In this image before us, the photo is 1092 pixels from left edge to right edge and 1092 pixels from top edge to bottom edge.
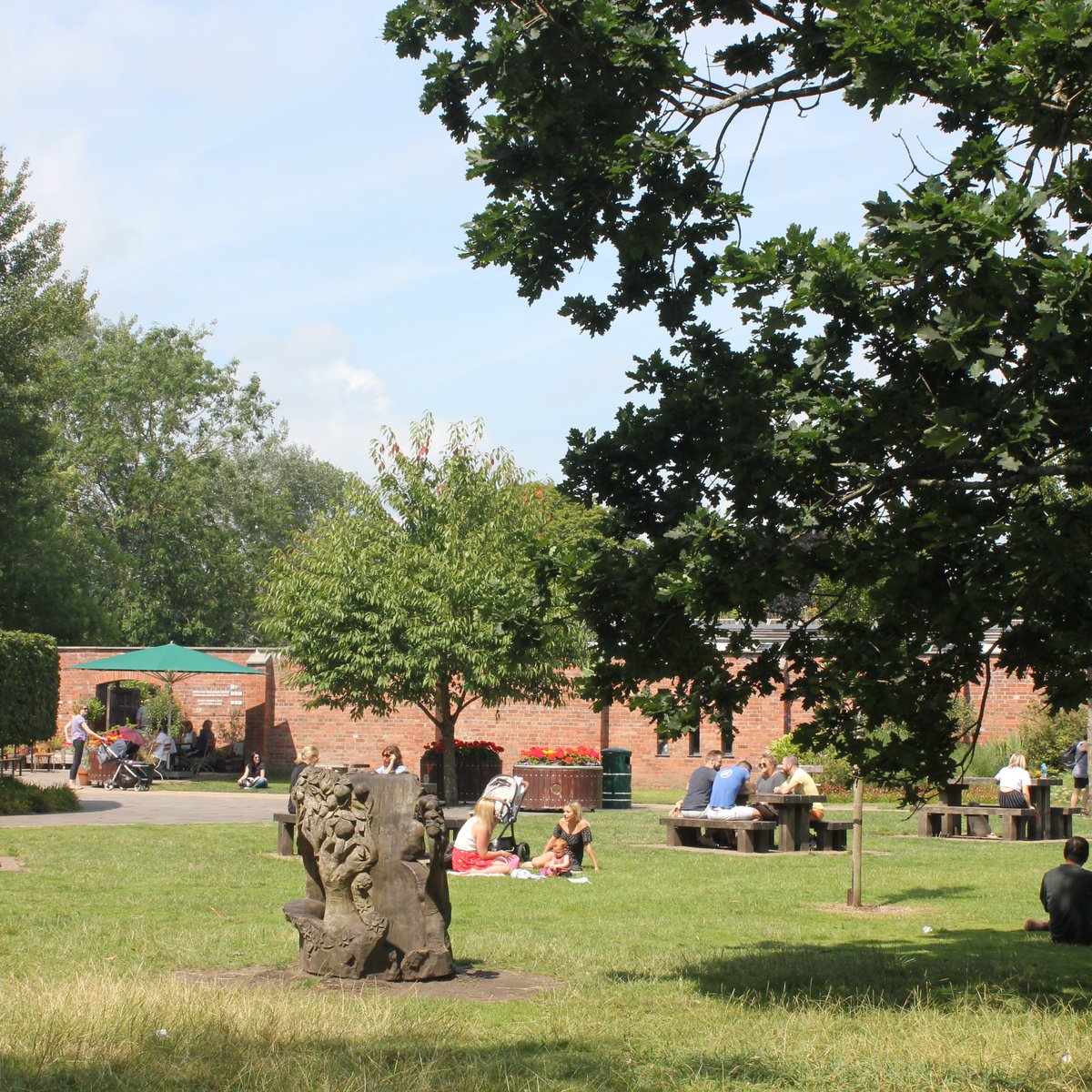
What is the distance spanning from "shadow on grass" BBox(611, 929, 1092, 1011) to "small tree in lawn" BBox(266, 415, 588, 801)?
16.1 m

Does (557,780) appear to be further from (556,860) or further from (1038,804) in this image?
(556,860)

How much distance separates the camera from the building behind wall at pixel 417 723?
3709cm

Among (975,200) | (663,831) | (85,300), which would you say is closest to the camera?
(975,200)

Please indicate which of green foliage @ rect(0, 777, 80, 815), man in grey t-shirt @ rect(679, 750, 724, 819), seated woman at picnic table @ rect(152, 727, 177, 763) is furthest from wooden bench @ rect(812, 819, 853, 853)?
seated woman at picnic table @ rect(152, 727, 177, 763)

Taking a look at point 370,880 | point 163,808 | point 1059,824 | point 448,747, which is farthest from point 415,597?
point 370,880

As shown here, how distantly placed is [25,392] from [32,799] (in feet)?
76.9

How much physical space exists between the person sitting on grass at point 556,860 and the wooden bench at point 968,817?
8052 mm

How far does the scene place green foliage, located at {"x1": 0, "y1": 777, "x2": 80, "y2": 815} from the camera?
21.8 meters

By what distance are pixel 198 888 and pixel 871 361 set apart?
8.79 metres

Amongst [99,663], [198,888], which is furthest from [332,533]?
[198,888]

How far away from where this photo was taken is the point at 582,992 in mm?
8719

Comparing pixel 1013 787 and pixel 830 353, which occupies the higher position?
pixel 830 353

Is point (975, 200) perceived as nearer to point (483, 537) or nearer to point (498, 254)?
point (498, 254)

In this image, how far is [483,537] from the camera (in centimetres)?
2966
